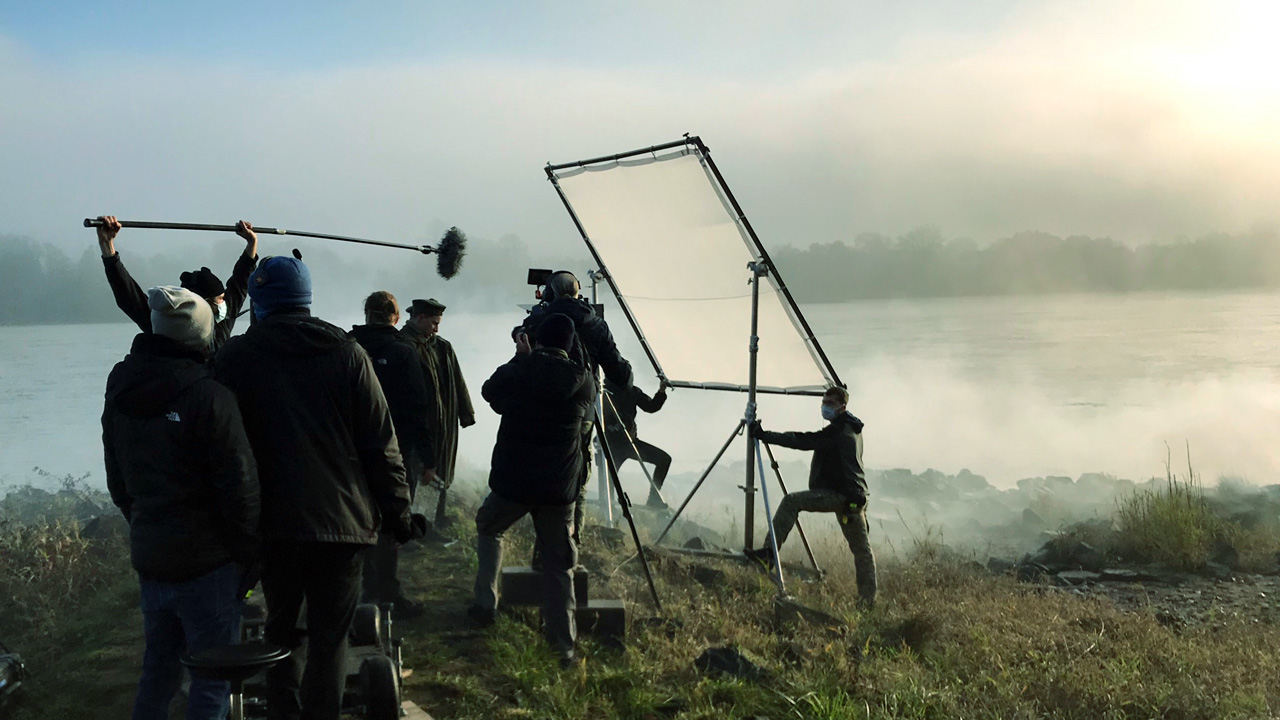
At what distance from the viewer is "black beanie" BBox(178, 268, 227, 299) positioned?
4.07 m

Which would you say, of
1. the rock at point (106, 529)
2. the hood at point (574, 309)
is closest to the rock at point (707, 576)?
the hood at point (574, 309)

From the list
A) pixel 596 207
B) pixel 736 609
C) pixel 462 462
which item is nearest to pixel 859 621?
pixel 736 609

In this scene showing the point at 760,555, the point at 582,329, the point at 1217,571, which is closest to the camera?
the point at 582,329

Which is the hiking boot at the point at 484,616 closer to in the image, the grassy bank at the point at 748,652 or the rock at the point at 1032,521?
the grassy bank at the point at 748,652

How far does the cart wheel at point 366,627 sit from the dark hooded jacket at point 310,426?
40.1 inches

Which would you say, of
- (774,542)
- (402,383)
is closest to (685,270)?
(774,542)

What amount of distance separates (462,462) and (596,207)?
9.11 m

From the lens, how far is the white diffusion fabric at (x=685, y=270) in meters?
6.72

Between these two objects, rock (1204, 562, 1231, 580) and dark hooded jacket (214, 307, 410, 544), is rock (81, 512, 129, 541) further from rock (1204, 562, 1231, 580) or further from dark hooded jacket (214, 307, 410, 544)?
rock (1204, 562, 1231, 580)

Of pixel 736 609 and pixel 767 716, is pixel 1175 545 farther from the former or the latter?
pixel 767 716

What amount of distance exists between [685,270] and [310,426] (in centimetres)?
464

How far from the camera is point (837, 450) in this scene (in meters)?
6.74

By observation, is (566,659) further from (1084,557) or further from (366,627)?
(1084,557)

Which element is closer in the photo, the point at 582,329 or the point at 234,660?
the point at 234,660
